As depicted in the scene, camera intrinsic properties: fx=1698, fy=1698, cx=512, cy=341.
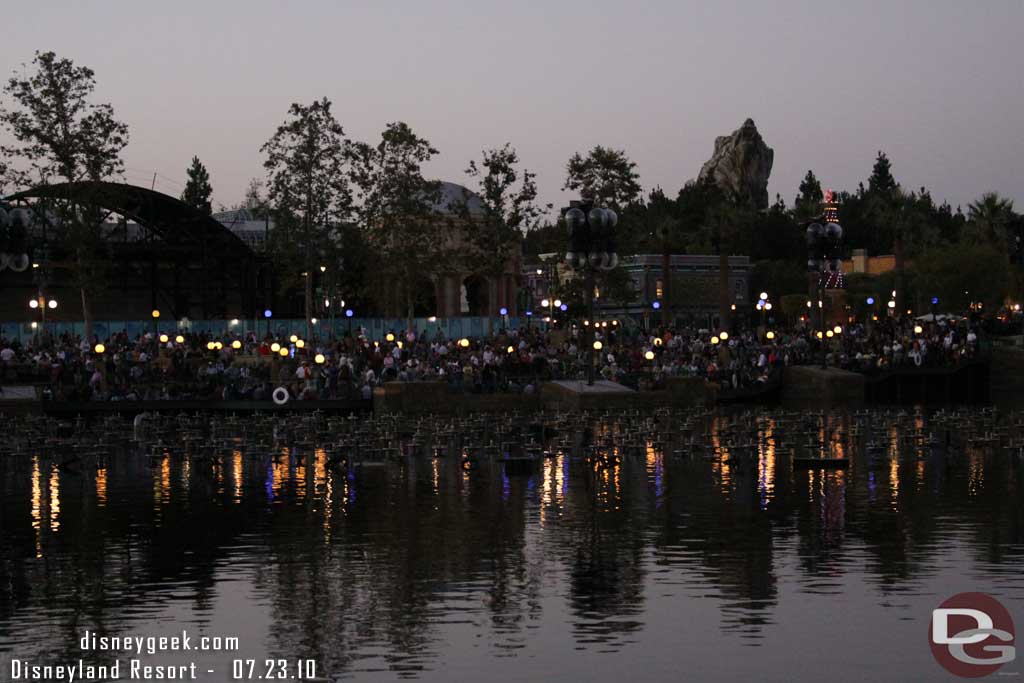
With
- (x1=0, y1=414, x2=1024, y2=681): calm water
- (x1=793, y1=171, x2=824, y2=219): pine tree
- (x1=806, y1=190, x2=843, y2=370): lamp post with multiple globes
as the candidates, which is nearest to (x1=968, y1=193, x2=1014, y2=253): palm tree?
(x1=793, y1=171, x2=824, y2=219): pine tree

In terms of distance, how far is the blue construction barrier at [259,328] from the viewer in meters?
76.5

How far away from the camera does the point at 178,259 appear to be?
92000 mm

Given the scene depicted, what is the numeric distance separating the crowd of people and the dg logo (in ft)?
131

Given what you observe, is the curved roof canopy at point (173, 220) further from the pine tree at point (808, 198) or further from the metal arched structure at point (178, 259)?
the pine tree at point (808, 198)

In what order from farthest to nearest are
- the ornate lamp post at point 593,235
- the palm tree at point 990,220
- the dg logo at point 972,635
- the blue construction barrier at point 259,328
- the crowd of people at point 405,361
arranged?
the palm tree at point 990,220 → the blue construction barrier at point 259,328 → the crowd of people at point 405,361 → the ornate lamp post at point 593,235 → the dg logo at point 972,635

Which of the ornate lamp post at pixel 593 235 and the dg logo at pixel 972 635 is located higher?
the ornate lamp post at pixel 593 235

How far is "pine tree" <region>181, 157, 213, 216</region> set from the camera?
14731 centimetres

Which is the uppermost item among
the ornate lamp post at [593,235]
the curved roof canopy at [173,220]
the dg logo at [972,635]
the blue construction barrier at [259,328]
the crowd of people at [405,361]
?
the curved roof canopy at [173,220]

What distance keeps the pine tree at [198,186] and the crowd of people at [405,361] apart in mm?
72821

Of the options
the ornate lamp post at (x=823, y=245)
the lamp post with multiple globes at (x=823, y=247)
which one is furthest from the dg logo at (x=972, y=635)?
the ornate lamp post at (x=823, y=245)

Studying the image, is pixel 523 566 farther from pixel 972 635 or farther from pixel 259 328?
pixel 259 328

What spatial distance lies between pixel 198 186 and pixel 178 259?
6308cm

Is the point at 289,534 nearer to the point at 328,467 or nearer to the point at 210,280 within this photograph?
the point at 328,467

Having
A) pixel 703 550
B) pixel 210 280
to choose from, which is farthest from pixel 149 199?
pixel 703 550
